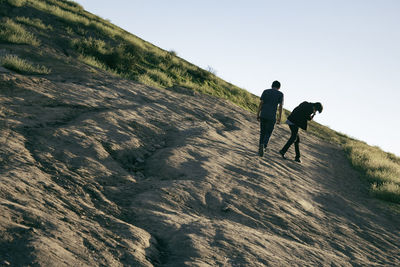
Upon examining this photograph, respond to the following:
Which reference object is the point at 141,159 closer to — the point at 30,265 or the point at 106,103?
the point at 106,103

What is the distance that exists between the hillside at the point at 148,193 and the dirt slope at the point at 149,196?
21 mm

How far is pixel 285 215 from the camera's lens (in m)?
5.54

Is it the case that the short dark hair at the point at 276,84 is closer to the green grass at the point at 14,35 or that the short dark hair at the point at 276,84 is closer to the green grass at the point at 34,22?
the green grass at the point at 14,35

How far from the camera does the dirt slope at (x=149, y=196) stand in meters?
3.28

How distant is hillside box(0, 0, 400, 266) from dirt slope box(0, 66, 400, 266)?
0.07 feet

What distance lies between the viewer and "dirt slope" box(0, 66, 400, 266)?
3.28m

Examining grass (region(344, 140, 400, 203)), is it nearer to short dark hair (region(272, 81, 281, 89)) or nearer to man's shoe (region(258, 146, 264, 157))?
man's shoe (region(258, 146, 264, 157))

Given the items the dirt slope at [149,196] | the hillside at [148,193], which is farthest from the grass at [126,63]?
the dirt slope at [149,196]

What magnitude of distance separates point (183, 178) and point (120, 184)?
1.17 meters

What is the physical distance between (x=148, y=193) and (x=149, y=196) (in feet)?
0.39

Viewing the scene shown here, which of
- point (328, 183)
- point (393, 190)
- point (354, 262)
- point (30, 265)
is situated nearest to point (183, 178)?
point (354, 262)

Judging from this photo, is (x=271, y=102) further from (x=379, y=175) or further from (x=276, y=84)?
(x=379, y=175)

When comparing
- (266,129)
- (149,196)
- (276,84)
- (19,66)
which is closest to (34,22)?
(19,66)

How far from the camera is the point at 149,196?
4.70m
